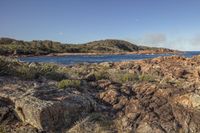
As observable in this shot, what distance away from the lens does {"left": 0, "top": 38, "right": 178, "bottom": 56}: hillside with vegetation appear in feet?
366

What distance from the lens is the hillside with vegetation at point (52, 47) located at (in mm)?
111669

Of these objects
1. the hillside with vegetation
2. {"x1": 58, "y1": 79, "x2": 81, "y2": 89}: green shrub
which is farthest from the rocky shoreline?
the hillside with vegetation

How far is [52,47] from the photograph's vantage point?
14312cm

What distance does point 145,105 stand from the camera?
7.99m

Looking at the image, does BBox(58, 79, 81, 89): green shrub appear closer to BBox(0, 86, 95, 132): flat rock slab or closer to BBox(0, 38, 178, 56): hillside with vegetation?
BBox(0, 86, 95, 132): flat rock slab

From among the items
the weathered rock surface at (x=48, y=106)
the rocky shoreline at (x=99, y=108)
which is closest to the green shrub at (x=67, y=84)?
the rocky shoreline at (x=99, y=108)

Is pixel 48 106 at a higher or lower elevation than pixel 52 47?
higher

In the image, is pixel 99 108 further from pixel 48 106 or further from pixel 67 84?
pixel 67 84

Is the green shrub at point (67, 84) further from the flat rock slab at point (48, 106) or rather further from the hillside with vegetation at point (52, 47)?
the hillside with vegetation at point (52, 47)

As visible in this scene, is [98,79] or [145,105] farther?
[98,79]

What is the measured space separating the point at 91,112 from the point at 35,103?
143cm

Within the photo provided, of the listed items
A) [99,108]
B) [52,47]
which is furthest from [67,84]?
[52,47]

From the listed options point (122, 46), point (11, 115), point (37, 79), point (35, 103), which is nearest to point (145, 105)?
point (35, 103)

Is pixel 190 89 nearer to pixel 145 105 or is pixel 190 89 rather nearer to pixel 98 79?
pixel 145 105
